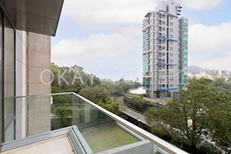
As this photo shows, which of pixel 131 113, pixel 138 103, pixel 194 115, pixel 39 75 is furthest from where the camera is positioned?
pixel 138 103

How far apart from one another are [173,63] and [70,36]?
14909 millimetres

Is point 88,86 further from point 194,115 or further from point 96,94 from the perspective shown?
point 194,115

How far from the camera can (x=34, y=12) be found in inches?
81.7

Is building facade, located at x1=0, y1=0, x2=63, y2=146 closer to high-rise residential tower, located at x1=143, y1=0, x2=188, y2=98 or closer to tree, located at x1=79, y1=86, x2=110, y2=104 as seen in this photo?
tree, located at x1=79, y1=86, x2=110, y2=104

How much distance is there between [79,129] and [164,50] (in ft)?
68.1

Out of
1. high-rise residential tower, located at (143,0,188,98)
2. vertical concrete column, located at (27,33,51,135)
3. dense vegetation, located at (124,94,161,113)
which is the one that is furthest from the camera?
high-rise residential tower, located at (143,0,188,98)

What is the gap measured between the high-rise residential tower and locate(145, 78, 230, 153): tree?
10293 millimetres

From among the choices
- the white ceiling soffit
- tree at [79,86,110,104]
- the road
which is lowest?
the road

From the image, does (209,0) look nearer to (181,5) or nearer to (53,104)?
(181,5)

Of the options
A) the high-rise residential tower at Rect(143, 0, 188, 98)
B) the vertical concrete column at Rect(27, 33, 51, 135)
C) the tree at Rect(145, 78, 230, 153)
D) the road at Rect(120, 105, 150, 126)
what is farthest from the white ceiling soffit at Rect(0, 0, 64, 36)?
the high-rise residential tower at Rect(143, 0, 188, 98)

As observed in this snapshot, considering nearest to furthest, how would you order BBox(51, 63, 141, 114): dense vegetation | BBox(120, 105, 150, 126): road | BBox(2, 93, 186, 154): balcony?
BBox(2, 93, 186, 154): balcony → BBox(51, 63, 141, 114): dense vegetation → BBox(120, 105, 150, 126): road

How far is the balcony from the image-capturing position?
3.44ft

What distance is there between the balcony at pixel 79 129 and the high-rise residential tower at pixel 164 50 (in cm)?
1683

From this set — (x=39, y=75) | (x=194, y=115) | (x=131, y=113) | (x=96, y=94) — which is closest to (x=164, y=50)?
(x=131, y=113)
